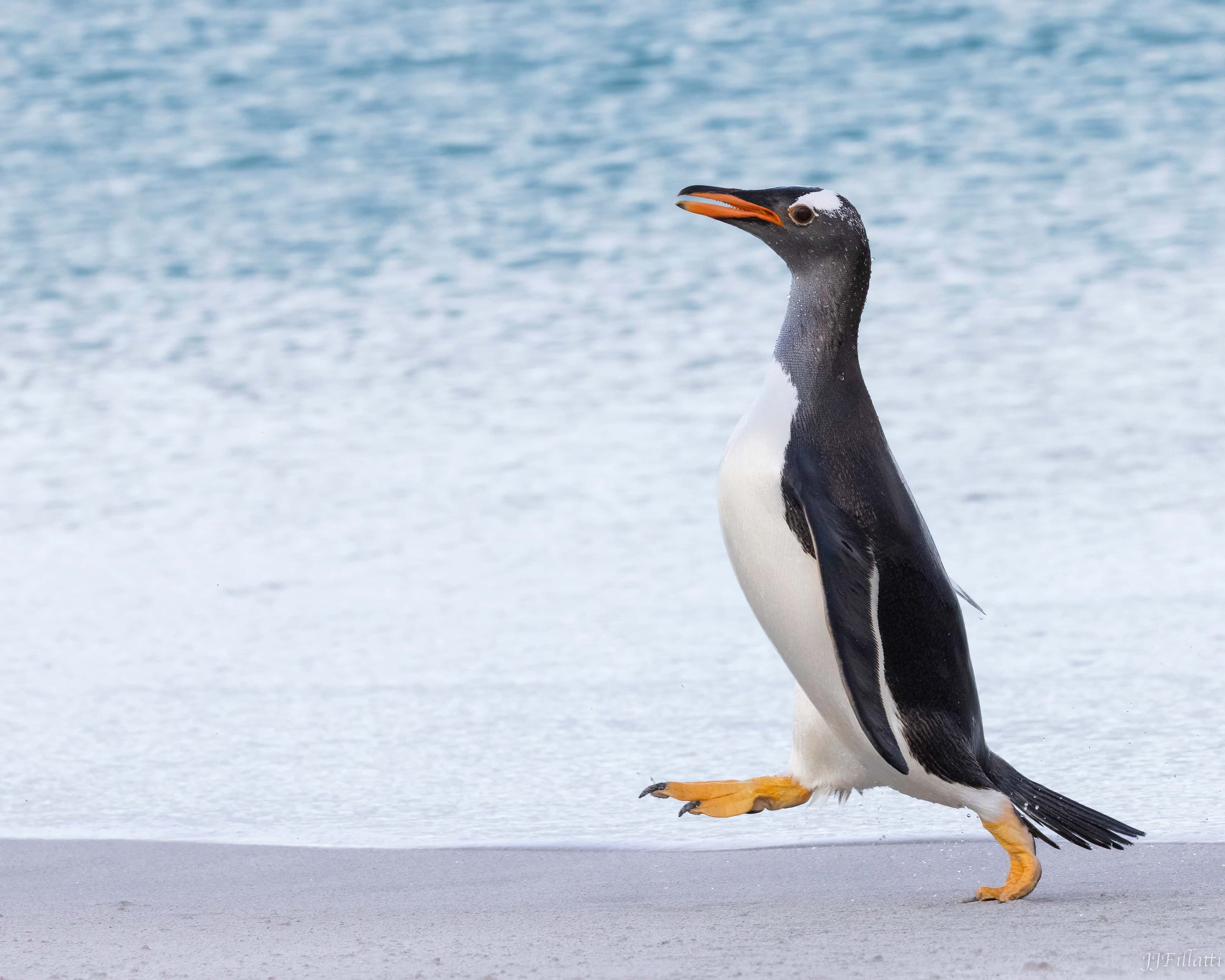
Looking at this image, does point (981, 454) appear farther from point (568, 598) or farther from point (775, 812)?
point (775, 812)

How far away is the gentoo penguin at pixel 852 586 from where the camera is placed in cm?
235

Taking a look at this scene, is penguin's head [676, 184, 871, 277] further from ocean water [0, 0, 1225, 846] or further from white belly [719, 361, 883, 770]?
ocean water [0, 0, 1225, 846]

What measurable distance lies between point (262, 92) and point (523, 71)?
6.88 ft

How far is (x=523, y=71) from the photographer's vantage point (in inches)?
549

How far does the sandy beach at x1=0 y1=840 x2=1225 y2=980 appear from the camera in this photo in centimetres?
200

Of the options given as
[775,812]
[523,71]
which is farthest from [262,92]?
[775,812]

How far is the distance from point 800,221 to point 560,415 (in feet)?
12.0

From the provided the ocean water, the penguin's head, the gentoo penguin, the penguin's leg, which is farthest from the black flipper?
the ocean water

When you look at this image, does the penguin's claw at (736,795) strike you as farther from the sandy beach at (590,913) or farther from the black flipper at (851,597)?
the black flipper at (851,597)

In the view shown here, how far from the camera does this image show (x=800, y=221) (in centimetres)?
250

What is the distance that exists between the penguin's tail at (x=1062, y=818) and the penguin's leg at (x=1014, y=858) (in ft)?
0.09
